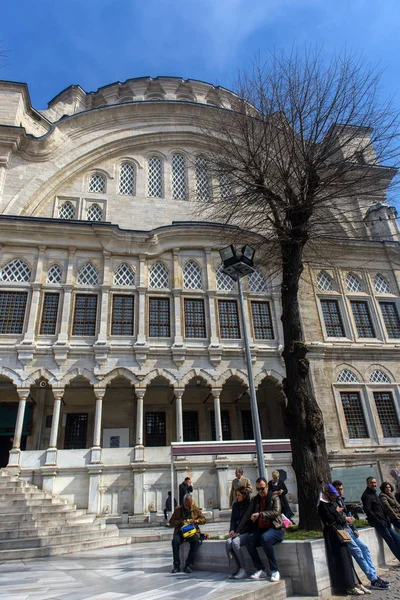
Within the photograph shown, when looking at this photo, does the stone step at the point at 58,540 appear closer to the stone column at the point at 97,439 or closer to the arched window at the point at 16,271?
the stone column at the point at 97,439

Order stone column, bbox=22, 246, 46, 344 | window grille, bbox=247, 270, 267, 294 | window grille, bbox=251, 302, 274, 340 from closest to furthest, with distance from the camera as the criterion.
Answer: stone column, bbox=22, 246, 46, 344, window grille, bbox=251, 302, 274, 340, window grille, bbox=247, 270, 267, 294

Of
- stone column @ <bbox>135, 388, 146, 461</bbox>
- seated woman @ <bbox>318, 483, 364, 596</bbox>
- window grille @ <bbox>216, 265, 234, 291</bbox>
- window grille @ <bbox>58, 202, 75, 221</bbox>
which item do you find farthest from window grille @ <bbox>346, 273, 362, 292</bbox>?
seated woman @ <bbox>318, 483, 364, 596</bbox>

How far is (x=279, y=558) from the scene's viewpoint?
5449 millimetres

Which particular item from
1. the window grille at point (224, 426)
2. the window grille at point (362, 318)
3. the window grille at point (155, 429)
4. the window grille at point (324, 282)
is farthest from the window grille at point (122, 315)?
the window grille at point (362, 318)

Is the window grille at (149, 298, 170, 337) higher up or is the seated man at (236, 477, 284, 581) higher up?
the window grille at (149, 298, 170, 337)

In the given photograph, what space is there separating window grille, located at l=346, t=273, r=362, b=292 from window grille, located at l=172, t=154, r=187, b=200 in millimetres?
9635

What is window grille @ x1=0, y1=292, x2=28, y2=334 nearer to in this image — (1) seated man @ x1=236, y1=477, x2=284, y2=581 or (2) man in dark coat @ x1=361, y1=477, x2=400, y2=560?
(1) seated man @ x1=236, y1=477, x2=284, y2=581

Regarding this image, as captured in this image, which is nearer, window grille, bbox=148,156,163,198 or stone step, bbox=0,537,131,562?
stone step, bbox=0,537,131,562

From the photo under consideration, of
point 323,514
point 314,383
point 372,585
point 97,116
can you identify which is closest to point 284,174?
point 323,514

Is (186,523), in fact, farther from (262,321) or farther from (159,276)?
(159,276)

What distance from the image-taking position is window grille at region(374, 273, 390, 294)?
2062 cm

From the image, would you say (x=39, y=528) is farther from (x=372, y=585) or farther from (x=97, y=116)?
(x=97, y=116)

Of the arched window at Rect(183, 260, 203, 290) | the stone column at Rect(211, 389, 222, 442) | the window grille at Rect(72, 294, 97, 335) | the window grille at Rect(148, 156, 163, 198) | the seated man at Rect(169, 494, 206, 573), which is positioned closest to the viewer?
the seated man at Rect(169, 494, 206, 573)

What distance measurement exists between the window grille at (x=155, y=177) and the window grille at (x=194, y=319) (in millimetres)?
7252
